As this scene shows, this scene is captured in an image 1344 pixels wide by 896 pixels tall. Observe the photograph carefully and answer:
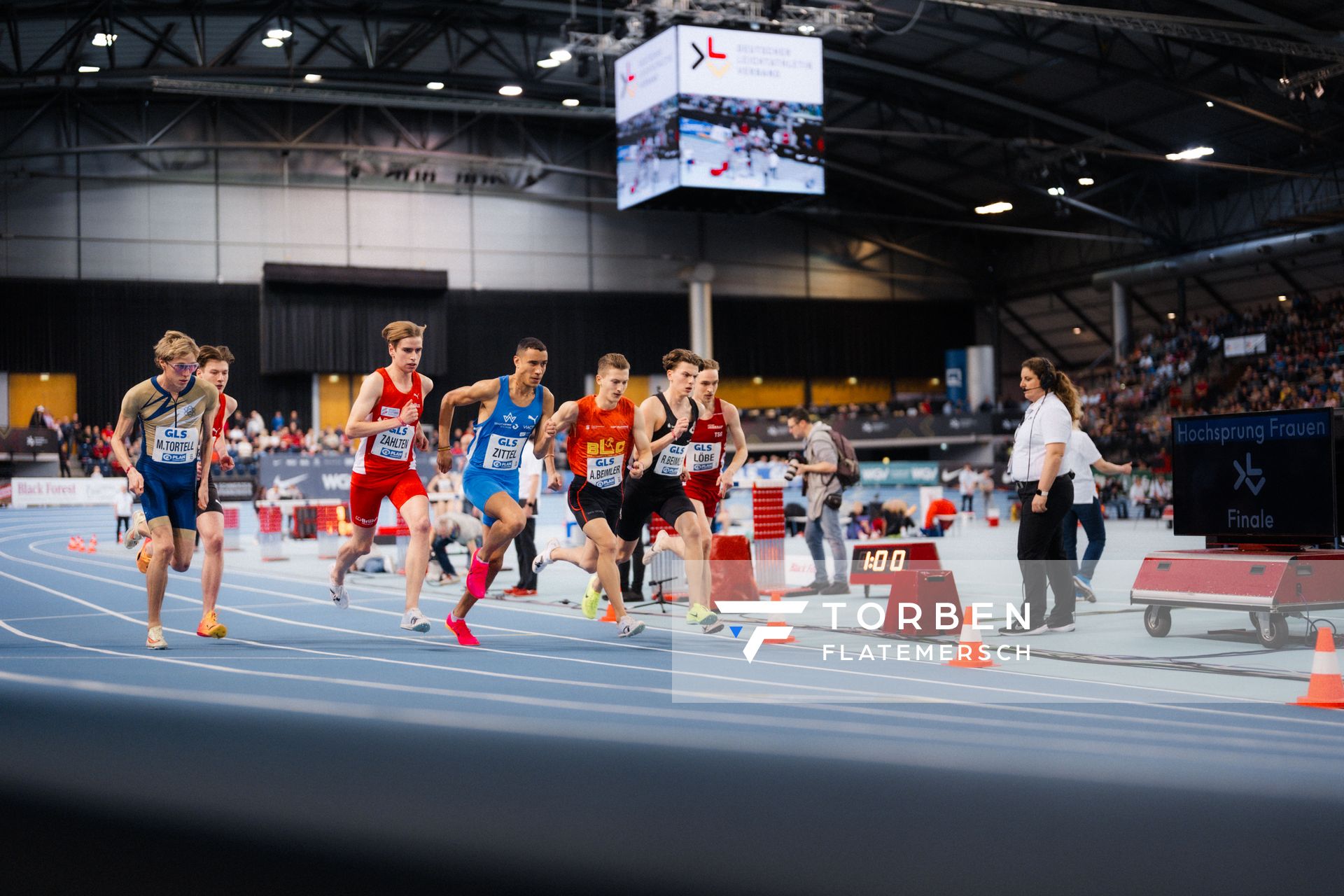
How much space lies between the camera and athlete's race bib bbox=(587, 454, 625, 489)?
8.30 meters

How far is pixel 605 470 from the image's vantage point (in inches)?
328

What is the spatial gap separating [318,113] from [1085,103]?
22273 millimetres

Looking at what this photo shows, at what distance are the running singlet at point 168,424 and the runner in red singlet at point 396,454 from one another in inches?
40.5

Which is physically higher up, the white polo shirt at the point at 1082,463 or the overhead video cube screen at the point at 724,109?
the overhead video cube screen at the point at 724,109

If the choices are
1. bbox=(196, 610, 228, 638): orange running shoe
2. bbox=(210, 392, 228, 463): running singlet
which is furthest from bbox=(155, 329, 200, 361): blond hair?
bbox=(196, 610, 228, 638): orange running shoe

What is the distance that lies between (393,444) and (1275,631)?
18.3ft

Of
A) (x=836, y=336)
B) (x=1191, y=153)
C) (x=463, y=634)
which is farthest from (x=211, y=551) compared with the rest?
(x=836, y=336)

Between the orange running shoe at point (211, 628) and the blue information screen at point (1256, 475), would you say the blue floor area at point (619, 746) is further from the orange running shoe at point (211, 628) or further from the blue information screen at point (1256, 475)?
the blue information screen at point (1256, 475)

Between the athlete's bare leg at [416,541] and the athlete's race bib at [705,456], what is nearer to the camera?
the athlete's bare leg at [416,541]

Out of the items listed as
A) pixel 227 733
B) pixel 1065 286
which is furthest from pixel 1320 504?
pixel 1065 286

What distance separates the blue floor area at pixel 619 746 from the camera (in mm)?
4086

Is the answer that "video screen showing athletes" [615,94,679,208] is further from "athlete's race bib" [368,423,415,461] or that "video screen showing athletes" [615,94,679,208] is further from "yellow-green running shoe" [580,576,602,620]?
"athlete's race bib" [368,423,415,461]

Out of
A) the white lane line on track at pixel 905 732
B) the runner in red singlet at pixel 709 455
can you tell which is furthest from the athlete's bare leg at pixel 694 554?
the white lane line on track at pixel 905 732

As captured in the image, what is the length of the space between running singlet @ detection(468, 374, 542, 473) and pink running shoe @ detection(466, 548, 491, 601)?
Answer: 61 centimetres
